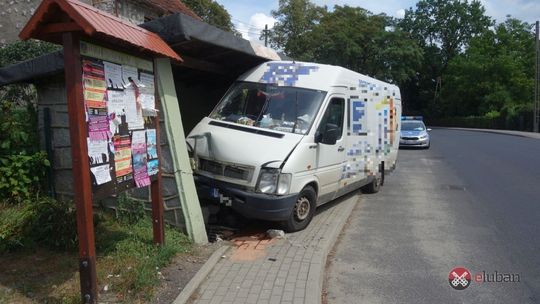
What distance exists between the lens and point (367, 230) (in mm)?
7203

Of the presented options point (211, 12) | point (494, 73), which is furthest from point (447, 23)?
point (211, 12)

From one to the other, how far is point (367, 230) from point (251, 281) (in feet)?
9.27

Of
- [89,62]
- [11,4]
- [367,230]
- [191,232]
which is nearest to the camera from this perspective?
[89,62]

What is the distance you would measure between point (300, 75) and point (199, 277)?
3919 mm

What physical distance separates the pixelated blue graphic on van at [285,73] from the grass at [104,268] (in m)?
2.96

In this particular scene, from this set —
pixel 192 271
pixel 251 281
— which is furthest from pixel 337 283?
pixel 192 271

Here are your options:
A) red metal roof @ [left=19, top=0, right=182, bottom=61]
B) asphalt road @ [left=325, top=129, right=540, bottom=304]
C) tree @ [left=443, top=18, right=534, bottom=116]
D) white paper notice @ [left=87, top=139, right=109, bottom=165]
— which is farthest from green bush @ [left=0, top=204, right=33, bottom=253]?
tree @ [left=443, top=18, right=534, bottom=116]

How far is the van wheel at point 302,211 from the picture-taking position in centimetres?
674

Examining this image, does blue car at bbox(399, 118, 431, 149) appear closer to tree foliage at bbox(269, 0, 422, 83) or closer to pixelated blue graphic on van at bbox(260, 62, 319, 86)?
pixelated blue graphic on van at bbox(260, 62, 319, 86)

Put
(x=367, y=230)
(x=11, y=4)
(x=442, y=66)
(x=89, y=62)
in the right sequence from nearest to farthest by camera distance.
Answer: (x=89, y=62) → (x=367, y=230) → (x=11, y=4) → (x=442, y=66)

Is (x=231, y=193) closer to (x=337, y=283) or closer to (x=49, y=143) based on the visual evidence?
(x=337, y=283)

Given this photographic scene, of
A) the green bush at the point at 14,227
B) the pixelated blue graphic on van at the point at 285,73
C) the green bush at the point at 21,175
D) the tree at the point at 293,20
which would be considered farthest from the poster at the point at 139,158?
the tree at the point at 293,20

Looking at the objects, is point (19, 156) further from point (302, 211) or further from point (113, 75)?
point (302, 211)

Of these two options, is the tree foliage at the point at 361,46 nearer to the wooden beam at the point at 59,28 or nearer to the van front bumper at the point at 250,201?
the van front bumper at the point at 250,201
